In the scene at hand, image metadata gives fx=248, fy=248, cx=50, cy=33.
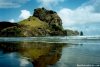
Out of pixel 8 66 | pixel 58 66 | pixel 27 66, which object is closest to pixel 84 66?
pixel 58 66

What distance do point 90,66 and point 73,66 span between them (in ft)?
5.76

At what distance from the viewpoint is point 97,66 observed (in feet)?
83.9

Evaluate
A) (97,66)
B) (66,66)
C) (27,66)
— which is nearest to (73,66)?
(66,66)

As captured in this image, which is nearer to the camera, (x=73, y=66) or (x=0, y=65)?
(x=73, y=66)

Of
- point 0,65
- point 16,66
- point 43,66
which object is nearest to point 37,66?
point 43,66

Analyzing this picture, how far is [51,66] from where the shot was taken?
26.9 m

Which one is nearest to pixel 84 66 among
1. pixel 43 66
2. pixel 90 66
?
pixel 90 66

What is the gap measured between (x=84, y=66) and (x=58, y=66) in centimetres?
280

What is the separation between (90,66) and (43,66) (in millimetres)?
5104

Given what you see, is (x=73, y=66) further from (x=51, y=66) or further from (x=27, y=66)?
(x=27, y=66)

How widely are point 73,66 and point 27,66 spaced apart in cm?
502

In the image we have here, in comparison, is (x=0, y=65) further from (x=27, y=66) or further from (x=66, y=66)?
(x=66, y=66)

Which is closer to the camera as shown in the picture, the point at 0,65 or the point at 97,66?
the point at 97,66

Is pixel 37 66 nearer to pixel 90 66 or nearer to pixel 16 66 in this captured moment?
pixel 16 66
